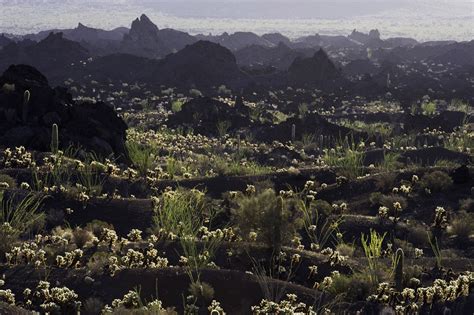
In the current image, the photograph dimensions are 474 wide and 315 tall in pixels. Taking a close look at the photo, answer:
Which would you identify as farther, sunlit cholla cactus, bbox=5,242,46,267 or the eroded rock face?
the eroded rock face

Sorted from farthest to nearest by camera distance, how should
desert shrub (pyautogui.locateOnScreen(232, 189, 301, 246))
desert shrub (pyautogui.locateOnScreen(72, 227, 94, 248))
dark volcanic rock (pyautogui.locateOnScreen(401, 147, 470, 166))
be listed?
dark volcanic rock (pyautogui.locateOnScreen(401, 147, 470, 166)), desert shrub (pyautogui.locateOnScreen(72, 227, 94, 248)), desert shrub (pyautogui.locateOnScreen(232, 189, 301, 246))

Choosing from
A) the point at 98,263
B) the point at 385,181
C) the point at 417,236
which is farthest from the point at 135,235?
the point at 385,181

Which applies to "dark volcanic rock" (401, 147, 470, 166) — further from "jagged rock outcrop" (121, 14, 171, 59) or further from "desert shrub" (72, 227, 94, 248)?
"jagged rock outcrop" (121, 14, 171, 59)

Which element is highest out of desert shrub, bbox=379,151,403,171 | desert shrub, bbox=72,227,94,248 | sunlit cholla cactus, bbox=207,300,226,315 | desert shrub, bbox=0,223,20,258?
sunlit cholla cactus, bbox=207,300,226,315

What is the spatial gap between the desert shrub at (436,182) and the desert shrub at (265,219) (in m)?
7.57

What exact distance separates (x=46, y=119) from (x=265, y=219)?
17.2 m

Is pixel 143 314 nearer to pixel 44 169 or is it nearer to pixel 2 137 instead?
pixel 44 169

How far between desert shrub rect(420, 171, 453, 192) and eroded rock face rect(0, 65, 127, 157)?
1241 centimetres

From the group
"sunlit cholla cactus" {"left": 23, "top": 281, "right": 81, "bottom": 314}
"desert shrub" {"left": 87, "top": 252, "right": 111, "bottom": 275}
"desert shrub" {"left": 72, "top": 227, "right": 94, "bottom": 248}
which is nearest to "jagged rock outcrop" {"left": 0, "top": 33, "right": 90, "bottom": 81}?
"desert shrub" {"left": 72, "top": 227, "right": 94, "bottom": 248}

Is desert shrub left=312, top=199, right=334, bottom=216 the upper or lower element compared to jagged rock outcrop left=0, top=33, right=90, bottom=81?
upper

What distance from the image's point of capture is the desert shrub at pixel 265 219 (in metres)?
12.7

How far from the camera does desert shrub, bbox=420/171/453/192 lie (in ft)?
63.5

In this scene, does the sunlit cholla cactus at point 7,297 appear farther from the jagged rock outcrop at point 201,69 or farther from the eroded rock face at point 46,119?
the jagged rock outcrop at point 201,69

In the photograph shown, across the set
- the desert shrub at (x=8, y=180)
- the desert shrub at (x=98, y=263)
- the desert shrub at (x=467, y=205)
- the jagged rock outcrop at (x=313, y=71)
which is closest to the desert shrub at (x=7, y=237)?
the desert shrub at (x=98, y=263)
